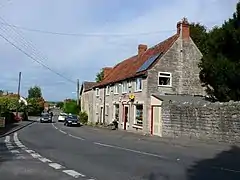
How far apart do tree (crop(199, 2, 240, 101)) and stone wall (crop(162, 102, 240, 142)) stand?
128 inches

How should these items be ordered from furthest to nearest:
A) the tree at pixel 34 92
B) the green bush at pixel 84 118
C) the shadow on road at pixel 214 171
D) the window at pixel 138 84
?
the tree at pixel 34 92
the green bush at pixel 84 118
the window at pixel 138 84
the shadow on road at pixel 214 171

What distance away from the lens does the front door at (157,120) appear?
3406cm

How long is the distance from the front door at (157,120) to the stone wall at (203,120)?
1172 millimetres

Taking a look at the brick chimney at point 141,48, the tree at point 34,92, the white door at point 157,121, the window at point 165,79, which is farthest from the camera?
the tree at point 34,92

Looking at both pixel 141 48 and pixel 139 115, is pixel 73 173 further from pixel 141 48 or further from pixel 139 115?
pixel 141 48

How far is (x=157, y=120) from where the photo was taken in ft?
115

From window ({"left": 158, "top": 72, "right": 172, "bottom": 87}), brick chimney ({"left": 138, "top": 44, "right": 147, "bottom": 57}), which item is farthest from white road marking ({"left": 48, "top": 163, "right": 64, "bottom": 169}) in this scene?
brick chimney ({"left": 138, "top": 44, "right": 147, "bottom": 57})

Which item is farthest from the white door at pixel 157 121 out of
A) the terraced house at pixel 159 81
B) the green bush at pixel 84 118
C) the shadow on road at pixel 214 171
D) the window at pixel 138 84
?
the green bush at pixel 84 118

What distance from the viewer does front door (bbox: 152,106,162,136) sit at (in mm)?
34062

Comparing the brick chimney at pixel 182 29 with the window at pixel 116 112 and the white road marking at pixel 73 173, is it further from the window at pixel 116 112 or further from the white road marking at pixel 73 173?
the white road marking at pixel 73 173

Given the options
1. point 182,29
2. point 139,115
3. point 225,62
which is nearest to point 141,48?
point 182,29

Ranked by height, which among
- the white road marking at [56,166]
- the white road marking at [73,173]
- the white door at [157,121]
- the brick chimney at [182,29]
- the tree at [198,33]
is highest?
the tree at [198,33]

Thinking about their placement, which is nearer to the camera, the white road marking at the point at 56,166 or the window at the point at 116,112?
the white road marking at the point at 56,166

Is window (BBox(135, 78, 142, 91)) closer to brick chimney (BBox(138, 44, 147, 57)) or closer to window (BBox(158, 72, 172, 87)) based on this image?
window (BBox(158, 72, 172, 87))
